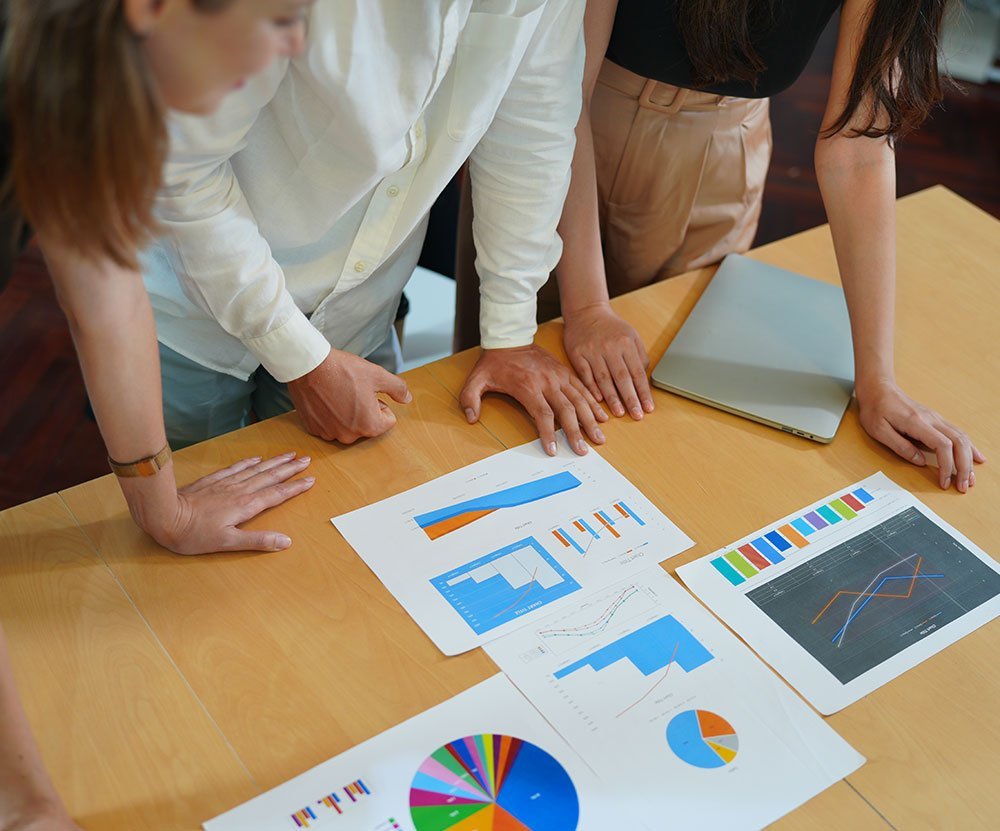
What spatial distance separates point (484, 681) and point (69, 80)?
25.4 inches

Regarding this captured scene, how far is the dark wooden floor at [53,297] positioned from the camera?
2.28 metres

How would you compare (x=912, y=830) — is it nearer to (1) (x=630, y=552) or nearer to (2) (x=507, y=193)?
(1) (x=630, y=552)

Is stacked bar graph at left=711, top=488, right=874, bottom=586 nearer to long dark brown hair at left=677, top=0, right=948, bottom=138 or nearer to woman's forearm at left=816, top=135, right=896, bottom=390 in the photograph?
woman's forearm at left=816, top=135, right=896, bottom=390

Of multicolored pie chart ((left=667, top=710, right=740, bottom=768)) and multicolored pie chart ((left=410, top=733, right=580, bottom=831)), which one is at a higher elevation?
multicolored pie chart ((left=410, top=733, right=580, bottom=831))

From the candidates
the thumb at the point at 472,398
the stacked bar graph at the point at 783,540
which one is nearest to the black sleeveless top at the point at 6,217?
the thumb at the point at 472,398

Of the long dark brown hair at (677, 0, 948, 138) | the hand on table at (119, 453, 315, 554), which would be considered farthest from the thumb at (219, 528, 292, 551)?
the long dark brown hair at (677, 0, 948, 138)

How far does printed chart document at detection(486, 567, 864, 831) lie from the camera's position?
3.05ft

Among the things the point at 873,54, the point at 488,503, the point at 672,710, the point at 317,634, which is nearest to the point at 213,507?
the point at 317,634

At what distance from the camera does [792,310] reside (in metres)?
1.52

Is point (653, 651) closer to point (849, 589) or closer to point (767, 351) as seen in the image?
point (849, 589)

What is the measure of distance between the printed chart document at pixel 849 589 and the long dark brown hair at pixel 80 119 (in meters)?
0.71

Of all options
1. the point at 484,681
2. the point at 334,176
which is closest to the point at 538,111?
the point at 334,176

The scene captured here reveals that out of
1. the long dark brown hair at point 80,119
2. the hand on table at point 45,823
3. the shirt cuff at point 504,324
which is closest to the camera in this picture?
the long dark brown hair at point 80,119

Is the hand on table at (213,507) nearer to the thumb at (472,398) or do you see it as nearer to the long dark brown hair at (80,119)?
the thumb at (472,398)
